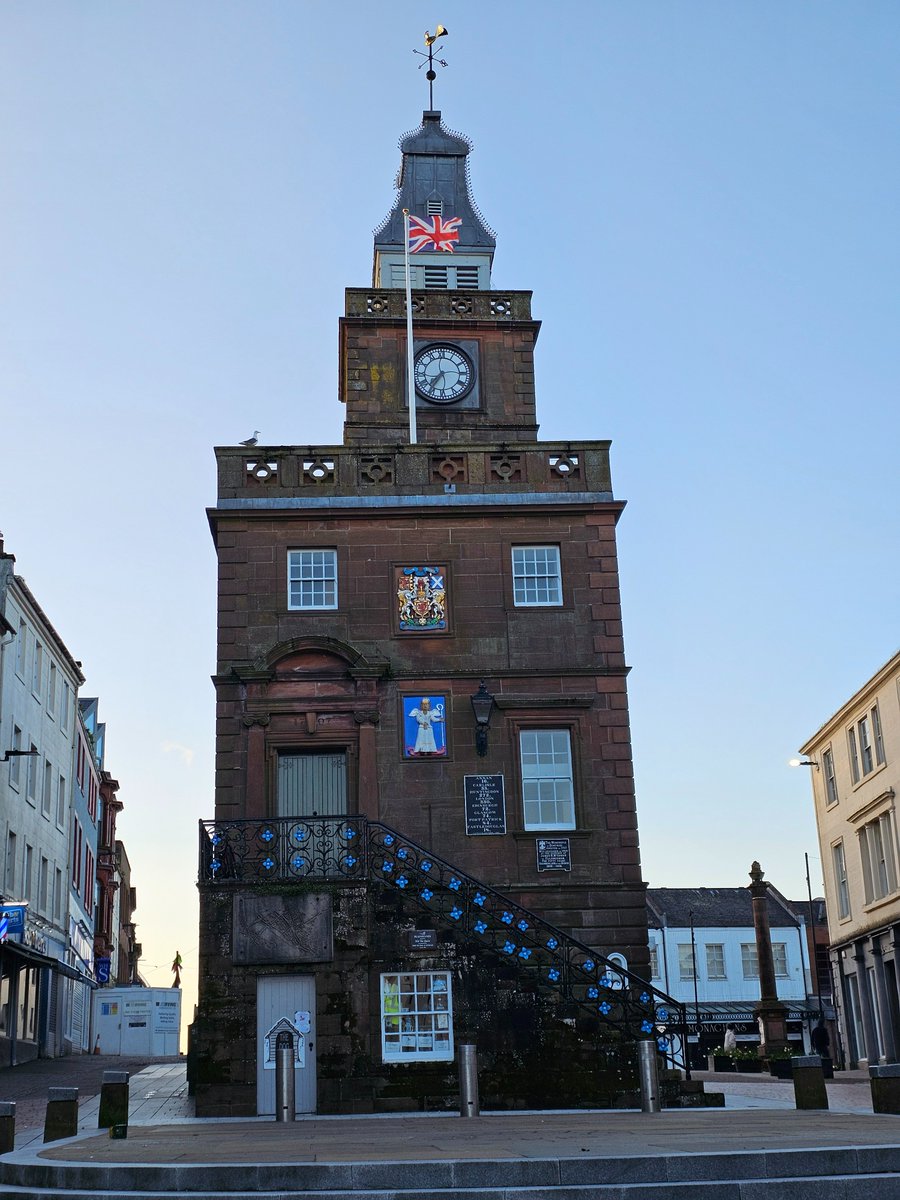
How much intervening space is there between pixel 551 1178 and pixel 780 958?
64757mm

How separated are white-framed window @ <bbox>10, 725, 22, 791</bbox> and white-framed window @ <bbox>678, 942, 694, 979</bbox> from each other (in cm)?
4283

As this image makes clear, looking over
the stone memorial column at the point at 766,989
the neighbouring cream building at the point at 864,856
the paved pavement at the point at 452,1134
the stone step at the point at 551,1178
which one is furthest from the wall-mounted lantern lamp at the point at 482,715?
the neighbouring cream building at the point at 864,856

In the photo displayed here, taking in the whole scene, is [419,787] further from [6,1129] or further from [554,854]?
[6,1129]

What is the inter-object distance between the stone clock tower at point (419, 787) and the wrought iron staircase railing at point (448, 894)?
1.9 inches

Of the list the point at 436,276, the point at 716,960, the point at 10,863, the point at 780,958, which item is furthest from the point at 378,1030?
the point at 780,958

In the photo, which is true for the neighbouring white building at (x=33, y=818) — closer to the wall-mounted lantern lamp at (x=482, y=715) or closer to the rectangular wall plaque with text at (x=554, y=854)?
the wall-mounted lantern lamp at (x=482, y=715)

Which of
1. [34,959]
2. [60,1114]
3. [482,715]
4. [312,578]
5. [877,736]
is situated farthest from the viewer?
[877,736]

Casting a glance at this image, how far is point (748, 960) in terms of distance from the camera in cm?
7225

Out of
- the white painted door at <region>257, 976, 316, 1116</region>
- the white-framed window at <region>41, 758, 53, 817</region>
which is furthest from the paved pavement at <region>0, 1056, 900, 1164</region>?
the white-framed window at <region>41, 758, 53, 817</region>

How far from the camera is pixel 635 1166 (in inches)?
431

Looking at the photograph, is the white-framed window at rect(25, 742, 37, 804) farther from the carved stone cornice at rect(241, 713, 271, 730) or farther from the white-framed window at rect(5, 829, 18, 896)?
the carved stone cornice at rect(241, 713, 271, 730)

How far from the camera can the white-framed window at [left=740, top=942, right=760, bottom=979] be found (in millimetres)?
71750

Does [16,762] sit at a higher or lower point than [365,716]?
higher

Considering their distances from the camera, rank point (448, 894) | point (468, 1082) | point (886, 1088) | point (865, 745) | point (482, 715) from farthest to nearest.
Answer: point (865, 745) → point (482, 715) → point (448, 894) → point (468, 1082) → point (886, 1088)
